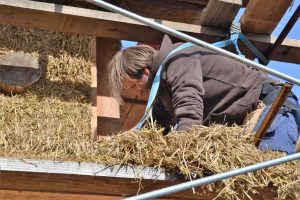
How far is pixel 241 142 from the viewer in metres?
3.16

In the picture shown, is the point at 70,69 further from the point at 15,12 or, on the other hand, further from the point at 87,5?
the point at 15,12

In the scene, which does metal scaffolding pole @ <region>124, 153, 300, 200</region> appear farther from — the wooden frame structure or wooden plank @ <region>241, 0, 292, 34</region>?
wooden plank @ <region>241, 0, 292, 34</region>

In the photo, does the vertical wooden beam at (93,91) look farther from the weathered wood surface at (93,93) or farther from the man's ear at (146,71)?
the man's ear at (146,71)

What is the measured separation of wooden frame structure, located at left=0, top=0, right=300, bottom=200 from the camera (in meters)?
2.83

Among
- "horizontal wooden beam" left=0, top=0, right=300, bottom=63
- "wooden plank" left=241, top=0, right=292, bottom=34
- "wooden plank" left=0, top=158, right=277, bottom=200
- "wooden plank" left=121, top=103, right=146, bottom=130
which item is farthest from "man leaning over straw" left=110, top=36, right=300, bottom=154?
"wooden plank" left=121, top=103, right=146, bottom=130

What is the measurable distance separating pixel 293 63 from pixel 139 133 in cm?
162

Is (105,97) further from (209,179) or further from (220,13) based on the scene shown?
(209,179)

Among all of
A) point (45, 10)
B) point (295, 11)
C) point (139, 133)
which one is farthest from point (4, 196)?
point (295, 11)

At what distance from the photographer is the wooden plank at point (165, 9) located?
4.90 m

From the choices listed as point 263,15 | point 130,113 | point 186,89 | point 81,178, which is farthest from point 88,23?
point 130,113

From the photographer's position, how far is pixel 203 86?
3826 millimetres

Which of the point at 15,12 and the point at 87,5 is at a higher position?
the point at 87,5

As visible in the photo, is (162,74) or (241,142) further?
(162,74)

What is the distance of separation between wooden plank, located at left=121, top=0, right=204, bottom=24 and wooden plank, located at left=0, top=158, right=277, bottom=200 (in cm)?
214
